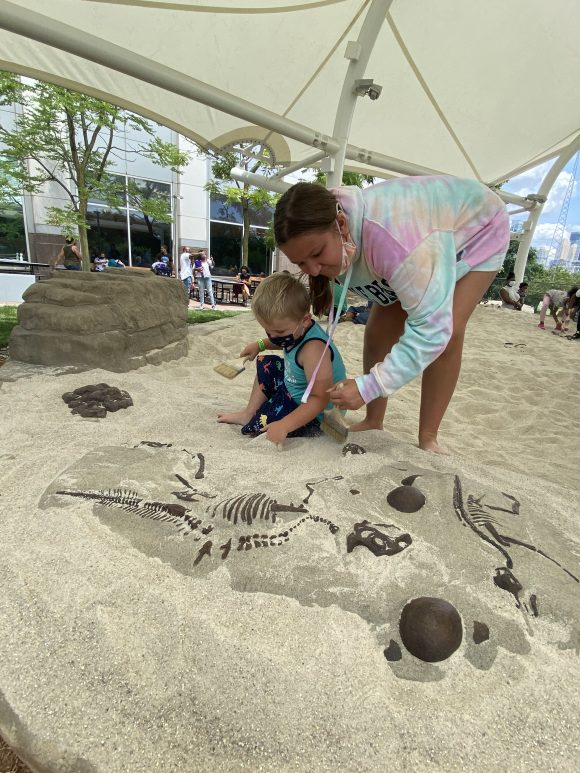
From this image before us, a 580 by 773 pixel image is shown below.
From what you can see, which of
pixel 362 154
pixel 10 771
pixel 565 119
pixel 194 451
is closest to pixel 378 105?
pixel 362 154

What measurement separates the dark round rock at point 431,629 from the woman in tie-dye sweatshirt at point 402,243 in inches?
25.9

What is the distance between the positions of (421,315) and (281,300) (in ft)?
2.06

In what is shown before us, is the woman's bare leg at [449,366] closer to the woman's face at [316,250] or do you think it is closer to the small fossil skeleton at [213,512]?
the woman's face at [316,250]

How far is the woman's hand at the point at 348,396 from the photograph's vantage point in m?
1.37

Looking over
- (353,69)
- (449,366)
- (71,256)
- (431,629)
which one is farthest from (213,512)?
(71,256)

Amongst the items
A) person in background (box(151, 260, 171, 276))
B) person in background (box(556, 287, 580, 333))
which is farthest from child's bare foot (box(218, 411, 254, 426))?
person in background (box(151, 260, 171, 276))

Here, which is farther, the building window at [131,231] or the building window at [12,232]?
the building window at [131,231]

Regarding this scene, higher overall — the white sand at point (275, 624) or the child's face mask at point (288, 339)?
the child's face mask at point (288, 339)

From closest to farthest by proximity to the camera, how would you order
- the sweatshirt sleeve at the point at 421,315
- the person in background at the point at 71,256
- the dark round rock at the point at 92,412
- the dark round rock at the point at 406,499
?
the dark round rock at the point at 406,499
the sweatshirt sleeve at the point at 421,315
the dark round rock at the point at 92,412
the person in background at the point at 71,256

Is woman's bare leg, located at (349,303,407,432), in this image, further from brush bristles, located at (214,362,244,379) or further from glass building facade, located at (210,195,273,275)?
glass building facade, located at (210,195,273,275)

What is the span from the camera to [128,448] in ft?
5.37

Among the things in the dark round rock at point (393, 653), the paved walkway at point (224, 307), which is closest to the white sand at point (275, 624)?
the dark round rock at point (393, 653)

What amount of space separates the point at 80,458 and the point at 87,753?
1003 millimetres

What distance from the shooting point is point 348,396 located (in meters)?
1.37
